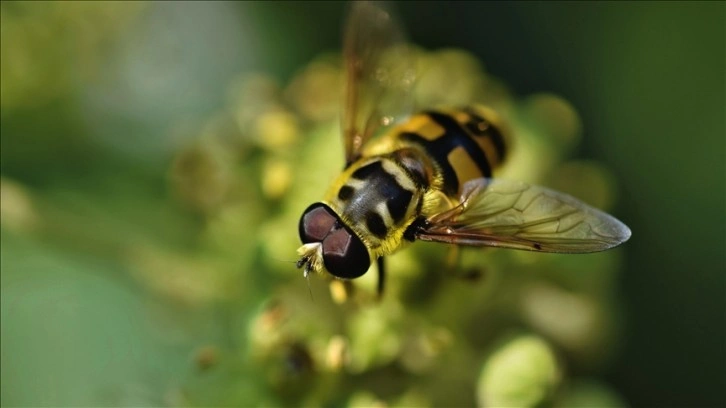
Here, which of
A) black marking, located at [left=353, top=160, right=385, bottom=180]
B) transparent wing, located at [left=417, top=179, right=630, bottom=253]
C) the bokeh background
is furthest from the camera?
the bokeh background

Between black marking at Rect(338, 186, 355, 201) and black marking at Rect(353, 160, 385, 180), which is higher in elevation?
black marking at Rect(353, 160, 385, 180)

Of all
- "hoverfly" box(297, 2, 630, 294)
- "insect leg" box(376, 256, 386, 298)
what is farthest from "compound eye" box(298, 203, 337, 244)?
"insect leg" box(376, 256, 386, 298)

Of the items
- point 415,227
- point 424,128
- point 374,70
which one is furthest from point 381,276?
point 374,70

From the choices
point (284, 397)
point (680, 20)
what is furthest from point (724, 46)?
point (284, 397)

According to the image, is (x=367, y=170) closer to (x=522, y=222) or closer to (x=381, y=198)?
(x=381, y=198)

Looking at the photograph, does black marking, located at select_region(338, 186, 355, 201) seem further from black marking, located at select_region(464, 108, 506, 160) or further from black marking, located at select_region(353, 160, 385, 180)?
black marking, located at select_region(464, 108, 506, 160)

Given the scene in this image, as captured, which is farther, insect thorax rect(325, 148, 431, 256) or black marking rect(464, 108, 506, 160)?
black marking rect(464, 108, 506, 160)

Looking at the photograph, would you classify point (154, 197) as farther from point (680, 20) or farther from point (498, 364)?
point (680, 20)
